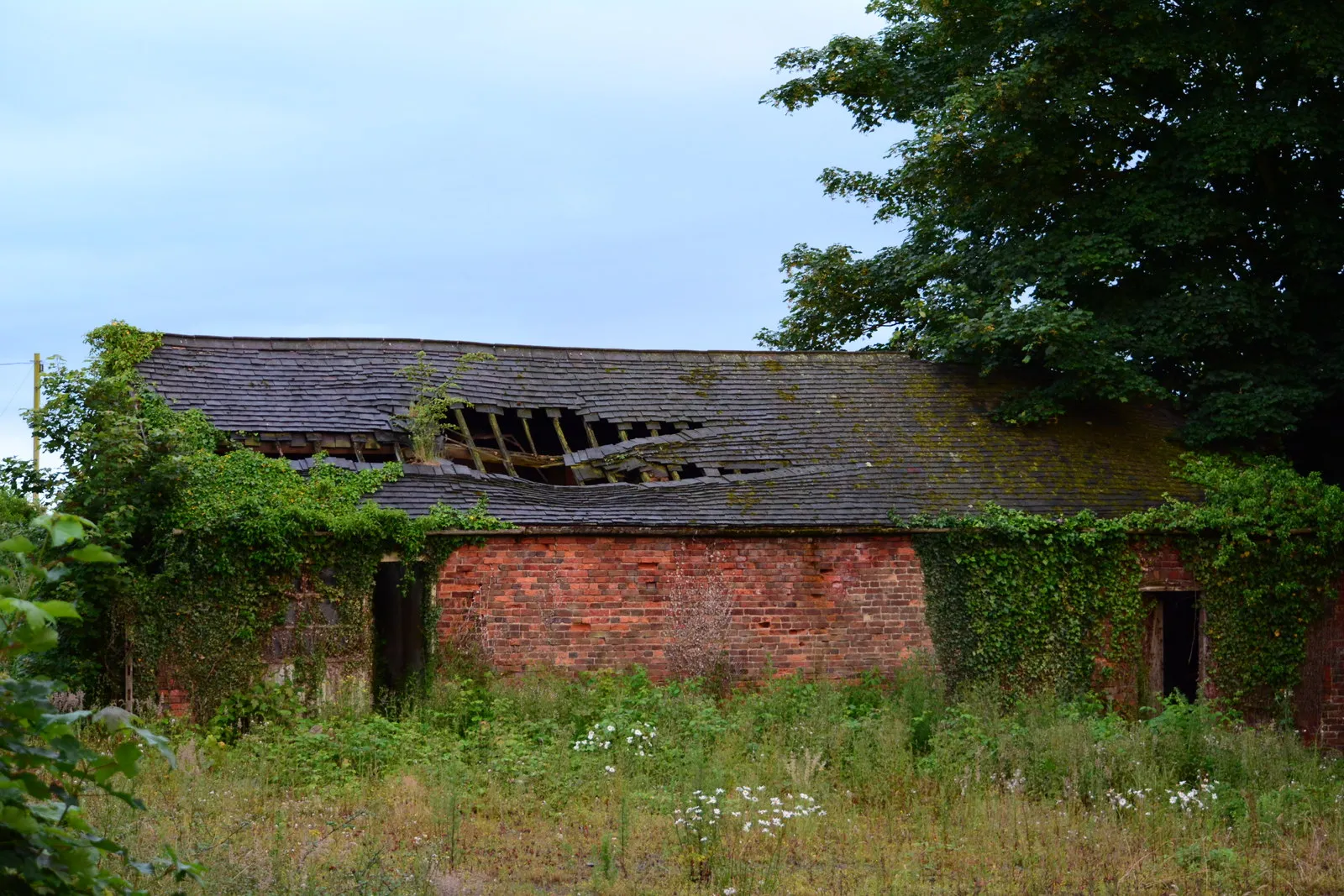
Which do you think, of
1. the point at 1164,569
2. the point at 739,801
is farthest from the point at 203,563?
the point at 1164,569

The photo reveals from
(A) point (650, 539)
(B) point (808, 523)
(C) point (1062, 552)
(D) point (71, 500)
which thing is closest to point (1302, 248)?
(C) point (1062, 552)

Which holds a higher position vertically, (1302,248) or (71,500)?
(1302,248)

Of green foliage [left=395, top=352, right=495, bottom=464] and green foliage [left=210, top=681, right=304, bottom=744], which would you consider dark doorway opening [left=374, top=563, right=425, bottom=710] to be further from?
green foliage [left=395, top=352, right=495, bottom=464]

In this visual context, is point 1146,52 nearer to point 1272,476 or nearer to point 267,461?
point 1272,476

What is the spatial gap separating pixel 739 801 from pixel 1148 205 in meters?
14.3

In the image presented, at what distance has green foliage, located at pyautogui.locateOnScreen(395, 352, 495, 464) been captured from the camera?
16.4 m

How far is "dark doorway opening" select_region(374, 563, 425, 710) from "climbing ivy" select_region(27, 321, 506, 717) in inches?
26.2

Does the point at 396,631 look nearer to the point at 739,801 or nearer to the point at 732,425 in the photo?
the point at 732,425

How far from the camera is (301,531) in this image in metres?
13.9

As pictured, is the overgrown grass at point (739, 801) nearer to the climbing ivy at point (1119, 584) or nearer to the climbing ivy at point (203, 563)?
the climbing ivy at point (203, 563)

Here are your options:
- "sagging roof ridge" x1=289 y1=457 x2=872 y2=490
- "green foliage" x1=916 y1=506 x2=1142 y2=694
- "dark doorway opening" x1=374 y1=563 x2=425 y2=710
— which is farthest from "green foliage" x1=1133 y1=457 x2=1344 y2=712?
"dark doorway opening" x1=374 y1=563 x2=425 y2=710

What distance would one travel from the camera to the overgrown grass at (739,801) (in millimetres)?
8375

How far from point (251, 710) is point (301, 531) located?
80.0 inches

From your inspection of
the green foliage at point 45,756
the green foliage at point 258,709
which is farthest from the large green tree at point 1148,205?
the green foliage at point 45,756
